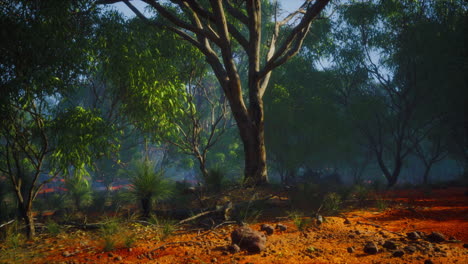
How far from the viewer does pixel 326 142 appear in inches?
728

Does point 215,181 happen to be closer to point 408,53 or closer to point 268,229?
point 268,229

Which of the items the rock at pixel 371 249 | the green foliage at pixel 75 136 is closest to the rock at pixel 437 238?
the rock at pixel 371 249

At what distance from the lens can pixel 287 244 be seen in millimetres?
4121

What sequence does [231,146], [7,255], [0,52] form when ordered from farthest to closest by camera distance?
[231,146], [0,52], [7,255]

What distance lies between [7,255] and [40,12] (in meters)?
3.94

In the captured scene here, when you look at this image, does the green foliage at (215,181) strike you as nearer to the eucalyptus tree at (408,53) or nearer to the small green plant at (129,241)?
the small green plant at (129,241)

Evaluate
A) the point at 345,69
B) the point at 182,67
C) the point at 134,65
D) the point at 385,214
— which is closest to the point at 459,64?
the point at 345,69

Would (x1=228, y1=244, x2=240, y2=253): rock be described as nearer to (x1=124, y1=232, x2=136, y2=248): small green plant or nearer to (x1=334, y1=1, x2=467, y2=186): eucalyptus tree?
(x1=124, y1=232, x2=136, y2=248): small green plant

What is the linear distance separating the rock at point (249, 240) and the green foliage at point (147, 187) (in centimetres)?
285

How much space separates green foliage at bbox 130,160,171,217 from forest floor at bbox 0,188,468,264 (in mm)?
779

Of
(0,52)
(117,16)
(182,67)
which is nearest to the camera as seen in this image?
(0,52)

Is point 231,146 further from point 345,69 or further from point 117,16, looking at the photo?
point 117,16

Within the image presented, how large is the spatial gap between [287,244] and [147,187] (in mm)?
3464

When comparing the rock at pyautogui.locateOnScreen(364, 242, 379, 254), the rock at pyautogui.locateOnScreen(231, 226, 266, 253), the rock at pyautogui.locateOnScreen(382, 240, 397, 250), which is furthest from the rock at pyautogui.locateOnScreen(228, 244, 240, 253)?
the rock at pyautogui.locateOnScreen(382, 240, 397, 250)
